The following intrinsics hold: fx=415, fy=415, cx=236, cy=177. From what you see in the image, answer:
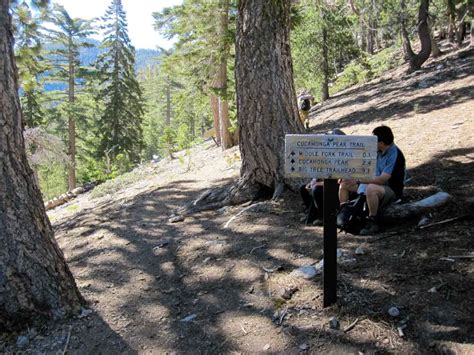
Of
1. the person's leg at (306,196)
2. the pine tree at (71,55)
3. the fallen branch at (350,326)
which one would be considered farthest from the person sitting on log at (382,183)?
the pine tree at (71,55)

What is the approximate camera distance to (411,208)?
458 cm

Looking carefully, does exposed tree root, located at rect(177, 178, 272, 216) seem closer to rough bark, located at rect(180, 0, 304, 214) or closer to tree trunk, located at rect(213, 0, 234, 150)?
rough bark, located at rect(180, 0, 304, 214)

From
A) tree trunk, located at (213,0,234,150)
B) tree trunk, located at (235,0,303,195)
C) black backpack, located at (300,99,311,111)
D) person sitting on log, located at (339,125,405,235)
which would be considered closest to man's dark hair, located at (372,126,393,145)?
person sitting on log, located at (339,125,405,235)

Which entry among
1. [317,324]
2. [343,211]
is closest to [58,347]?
[317,324]

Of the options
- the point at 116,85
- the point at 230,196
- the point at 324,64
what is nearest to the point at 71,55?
the point at 116,85

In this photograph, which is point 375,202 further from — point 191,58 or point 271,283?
point 191,58

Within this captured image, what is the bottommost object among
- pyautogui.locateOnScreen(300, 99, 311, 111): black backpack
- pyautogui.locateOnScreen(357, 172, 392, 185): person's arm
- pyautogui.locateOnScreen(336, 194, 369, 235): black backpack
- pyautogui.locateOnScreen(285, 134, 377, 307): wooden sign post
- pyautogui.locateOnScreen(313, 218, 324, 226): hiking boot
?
pyautogui.locateOnScreen(313, 218, 324, 226): hiking boot

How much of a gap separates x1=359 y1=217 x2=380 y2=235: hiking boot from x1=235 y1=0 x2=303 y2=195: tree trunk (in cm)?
170

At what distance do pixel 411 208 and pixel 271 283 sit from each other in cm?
185

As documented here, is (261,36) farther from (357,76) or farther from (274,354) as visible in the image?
(357,76)

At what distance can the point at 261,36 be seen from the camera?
5.88 meters

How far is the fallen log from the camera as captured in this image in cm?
456

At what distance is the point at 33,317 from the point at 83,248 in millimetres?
2619

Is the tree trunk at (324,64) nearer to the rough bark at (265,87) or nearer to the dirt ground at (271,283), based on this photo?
the dirt ground at (271,283)
